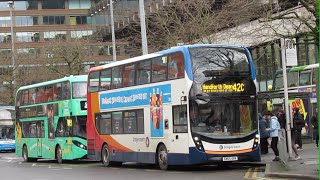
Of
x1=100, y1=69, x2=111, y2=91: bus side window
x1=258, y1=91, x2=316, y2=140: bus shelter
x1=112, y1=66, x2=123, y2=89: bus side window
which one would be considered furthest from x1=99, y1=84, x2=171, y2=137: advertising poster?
x1=258, y1=91, x2=316, y2=140: bus shelter

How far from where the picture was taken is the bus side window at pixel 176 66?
18.3 meters

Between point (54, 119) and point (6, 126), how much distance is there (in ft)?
66.5

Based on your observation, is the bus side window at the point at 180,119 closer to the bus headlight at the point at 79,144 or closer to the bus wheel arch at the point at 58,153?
the bus headlight at the point at 79,144

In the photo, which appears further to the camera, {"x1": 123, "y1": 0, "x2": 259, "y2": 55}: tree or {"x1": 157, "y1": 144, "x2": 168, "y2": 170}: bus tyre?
{"x1": 123, "y1": 0, "x2": 259, "y2": 55}: tree

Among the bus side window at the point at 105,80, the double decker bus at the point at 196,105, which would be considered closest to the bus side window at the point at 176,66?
the double decker bus at the point at 196,105

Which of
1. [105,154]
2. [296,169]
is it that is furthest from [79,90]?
[296,169]

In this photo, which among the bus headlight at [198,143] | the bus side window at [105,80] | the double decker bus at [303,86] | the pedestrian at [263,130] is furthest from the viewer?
the double decker bus at [303,86]

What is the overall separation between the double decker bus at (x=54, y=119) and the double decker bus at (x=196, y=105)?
638 centimetres

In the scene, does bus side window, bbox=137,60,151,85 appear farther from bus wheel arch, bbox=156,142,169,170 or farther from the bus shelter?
the bus shelter

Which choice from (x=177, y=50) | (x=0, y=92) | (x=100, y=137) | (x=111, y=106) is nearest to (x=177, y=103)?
(x=177, y=50)

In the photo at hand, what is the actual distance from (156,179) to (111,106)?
23.2 ft

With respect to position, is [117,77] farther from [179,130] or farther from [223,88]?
[223,88]

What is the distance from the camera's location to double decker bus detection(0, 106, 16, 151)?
4672 centimetres

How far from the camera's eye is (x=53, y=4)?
10944 cm
